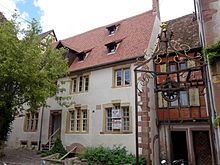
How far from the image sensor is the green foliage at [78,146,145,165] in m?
12.2

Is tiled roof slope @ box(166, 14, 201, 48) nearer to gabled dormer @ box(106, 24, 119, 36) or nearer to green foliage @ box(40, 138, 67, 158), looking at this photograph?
gabled dormer @ box(106, 24, 119, 36)

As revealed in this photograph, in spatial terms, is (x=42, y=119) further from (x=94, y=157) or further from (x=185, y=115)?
(x=185, y=115)

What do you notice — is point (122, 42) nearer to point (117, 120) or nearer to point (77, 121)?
point (117, 120)

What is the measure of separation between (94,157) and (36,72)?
593cm

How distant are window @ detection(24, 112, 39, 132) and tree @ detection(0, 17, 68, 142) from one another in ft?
14.5

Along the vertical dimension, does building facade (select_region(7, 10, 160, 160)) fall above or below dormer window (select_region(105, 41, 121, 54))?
below

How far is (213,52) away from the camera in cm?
495

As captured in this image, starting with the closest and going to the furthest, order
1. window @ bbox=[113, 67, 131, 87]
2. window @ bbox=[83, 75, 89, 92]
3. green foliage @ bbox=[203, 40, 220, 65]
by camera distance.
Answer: green foliage @ bbox=[203, 40, 220, 65] → window @ bbox=[113, 67, 131, 87] → window @ bbox=[83, 75, 89, 92]

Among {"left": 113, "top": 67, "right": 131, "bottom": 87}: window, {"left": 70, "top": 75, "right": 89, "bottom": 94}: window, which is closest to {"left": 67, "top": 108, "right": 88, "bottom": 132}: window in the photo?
{"left": 70, "top": 75, "right": 89, "bottom": 94}: window

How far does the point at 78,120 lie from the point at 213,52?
1278cm

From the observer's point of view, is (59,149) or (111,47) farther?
(111,47)

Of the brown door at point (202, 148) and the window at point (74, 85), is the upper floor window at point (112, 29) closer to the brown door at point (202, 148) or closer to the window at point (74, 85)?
the window at point (74, 85)

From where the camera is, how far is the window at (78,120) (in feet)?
52.1

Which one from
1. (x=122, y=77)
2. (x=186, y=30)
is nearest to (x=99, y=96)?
(x=122, y=77)
